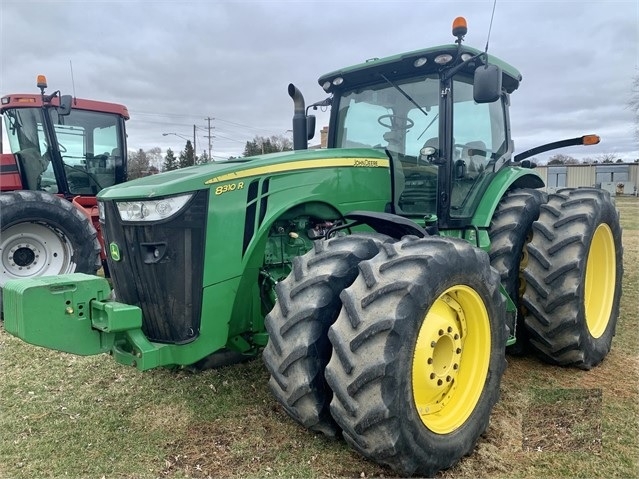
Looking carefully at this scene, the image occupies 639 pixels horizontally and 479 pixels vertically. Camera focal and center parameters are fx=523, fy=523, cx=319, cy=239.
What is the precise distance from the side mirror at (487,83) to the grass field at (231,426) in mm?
2122

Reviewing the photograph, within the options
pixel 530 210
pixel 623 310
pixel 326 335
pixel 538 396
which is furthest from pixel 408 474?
pixel 623 310

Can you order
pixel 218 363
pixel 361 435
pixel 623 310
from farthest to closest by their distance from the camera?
pixel 623 310 < pixel 218 363 < pixel 361 435

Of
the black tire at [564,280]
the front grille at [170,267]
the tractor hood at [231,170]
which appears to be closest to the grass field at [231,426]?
the black tire at [564,280]

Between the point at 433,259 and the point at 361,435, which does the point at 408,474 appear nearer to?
the point at 361,435

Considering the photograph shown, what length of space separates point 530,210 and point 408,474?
2.56 m

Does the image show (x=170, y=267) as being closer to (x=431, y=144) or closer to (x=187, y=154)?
(x=431, y=144)

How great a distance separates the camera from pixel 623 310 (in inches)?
239

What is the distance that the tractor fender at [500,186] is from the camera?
419cm

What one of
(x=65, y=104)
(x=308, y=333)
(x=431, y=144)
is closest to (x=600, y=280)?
(x=431, y=144)

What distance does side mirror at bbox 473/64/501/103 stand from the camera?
3.49 meters

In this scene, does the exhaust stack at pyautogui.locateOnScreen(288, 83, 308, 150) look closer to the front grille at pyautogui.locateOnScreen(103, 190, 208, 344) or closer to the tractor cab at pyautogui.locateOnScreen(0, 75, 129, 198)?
the front grille at pyautogui.locateOnScreen(103, 190, 208, 344)

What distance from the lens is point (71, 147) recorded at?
8242 mm

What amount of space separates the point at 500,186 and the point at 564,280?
0.95 meters

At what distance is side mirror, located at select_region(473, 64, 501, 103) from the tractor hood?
0.88m
